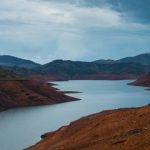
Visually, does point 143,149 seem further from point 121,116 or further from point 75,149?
point 121,116

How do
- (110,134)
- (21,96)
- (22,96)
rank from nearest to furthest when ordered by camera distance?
(110,134)
(21,96)
(22,96)

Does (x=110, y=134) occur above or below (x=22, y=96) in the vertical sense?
above

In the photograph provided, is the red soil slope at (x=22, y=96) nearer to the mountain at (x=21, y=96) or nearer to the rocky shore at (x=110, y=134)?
the mountain at (x=21, y=96)

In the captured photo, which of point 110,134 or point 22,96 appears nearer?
point 110,134

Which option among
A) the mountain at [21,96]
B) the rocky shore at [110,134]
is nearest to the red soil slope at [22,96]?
the mountain at [21,96]

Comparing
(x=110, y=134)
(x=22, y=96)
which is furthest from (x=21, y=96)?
(x=110, y=134)

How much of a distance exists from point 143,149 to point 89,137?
1624cm

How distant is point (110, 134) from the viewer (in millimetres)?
44312

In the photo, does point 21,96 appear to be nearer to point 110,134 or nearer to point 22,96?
point 22,96

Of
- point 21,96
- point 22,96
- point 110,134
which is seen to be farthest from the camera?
point 22,96

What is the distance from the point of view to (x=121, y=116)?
50.4 meters

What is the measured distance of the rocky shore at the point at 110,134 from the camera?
113ft

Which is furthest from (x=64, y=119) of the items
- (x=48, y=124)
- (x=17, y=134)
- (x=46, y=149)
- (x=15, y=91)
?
(x=15, y=91)

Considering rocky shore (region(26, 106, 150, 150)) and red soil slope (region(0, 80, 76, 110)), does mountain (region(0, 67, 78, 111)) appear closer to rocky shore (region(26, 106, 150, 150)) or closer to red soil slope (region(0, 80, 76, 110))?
red soil slope (region(0, 80, 76, 110))
